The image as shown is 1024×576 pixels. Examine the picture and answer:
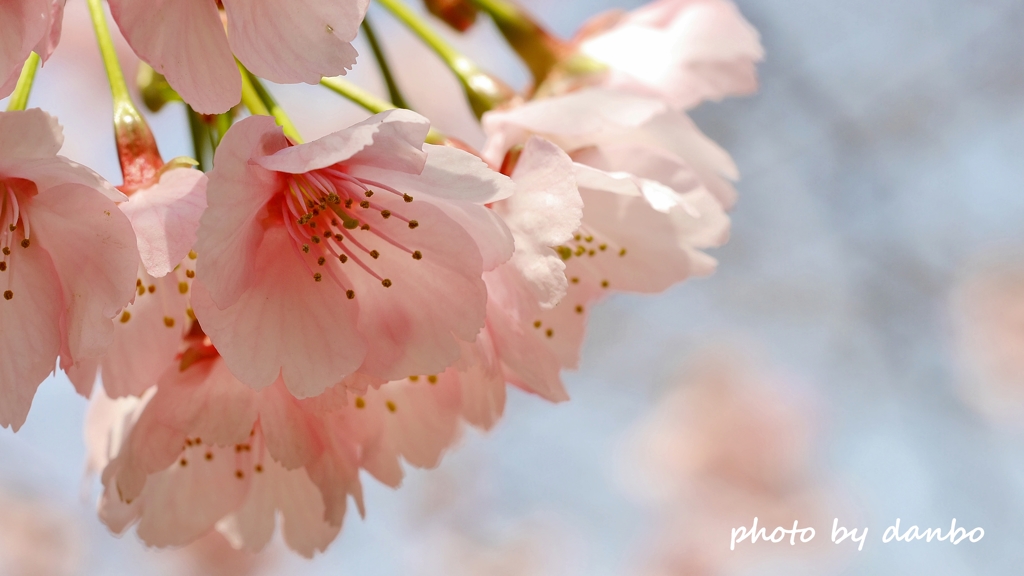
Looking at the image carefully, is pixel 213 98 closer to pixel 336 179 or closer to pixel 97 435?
pixel 336 179

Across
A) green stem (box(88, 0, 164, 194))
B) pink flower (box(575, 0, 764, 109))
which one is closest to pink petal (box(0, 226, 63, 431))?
green stem (box(88, 0, 164, 194))

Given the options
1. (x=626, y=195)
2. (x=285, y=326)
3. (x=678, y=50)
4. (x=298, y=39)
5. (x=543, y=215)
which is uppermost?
(x=678, y=50)

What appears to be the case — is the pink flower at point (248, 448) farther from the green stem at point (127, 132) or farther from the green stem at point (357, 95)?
the green stem at point (357, 95)

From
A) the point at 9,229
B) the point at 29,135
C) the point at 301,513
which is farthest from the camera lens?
the point at 301,513

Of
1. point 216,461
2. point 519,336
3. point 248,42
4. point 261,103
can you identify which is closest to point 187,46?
point 248,42

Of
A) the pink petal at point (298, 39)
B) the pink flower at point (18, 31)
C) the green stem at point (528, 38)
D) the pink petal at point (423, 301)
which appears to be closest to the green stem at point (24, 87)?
the pink flower at point (18, 31)

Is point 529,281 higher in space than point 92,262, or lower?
higher

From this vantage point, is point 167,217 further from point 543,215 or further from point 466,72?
point 466,72
